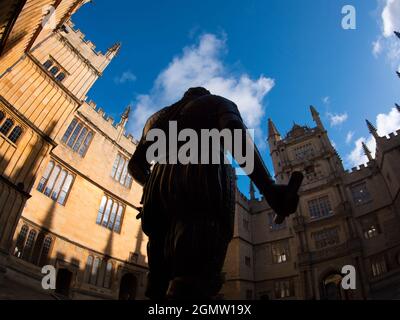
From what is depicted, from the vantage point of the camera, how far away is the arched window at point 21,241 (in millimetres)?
14320

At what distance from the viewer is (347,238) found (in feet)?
79.8

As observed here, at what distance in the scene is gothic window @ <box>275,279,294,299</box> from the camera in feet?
82.9

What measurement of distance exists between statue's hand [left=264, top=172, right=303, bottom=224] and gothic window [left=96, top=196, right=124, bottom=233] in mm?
19643

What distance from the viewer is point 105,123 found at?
900 inches

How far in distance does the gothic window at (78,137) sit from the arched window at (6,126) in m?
4.64

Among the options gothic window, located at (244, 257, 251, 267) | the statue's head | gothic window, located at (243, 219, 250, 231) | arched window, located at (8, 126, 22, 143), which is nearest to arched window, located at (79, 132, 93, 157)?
arched window, located at (8, 126, 22, 143)

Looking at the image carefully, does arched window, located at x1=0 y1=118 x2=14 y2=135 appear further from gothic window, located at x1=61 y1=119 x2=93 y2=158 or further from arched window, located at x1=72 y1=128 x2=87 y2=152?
Answer: arched window, located at x1=72 y1=128 x2=87 y2=152

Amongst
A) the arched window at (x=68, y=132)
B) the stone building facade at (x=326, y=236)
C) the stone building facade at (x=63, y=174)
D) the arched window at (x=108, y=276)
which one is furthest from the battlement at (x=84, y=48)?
the stone building facade at (x=326, y=236)

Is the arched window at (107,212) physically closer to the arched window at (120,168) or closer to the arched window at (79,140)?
the arched window at (120,168)

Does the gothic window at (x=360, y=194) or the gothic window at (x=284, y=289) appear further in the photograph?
the gothic window at (x=360, y=194)
